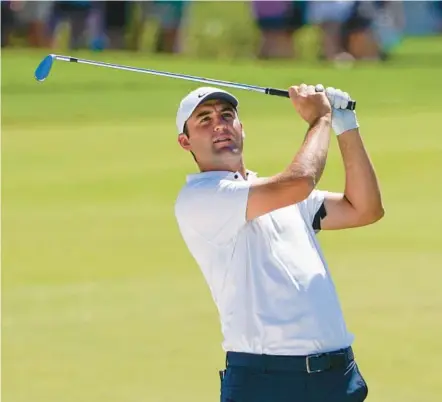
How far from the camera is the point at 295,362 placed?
4465 millimetres

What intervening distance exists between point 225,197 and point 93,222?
7924 mm

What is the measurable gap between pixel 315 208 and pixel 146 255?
234 inches

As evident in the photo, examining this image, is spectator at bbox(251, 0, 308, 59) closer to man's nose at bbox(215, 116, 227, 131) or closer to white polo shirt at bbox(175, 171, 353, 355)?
man's nose at bbox(215, 116, 227, 131)

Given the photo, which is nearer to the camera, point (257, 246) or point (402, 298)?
point (257, 246)

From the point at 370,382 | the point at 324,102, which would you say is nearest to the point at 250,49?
the point at 370,382

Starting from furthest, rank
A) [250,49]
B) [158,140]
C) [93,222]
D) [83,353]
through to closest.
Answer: [250,49] < [158,140] < [93,222] < [83,353]

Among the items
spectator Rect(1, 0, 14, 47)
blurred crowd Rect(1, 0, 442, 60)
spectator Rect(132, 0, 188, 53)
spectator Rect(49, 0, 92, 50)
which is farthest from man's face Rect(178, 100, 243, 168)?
spectator Rect(132, 0, 188, 53)

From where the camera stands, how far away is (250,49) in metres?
28.3

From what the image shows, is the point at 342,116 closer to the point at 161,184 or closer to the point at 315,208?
the point at 315,208

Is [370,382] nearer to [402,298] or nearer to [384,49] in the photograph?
[402,298]

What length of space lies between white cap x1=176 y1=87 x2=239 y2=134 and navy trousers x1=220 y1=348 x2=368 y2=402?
94 centimetres

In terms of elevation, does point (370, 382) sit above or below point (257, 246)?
below

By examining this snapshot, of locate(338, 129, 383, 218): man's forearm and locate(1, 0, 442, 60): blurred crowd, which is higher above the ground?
locate(1, 0, 442, 60): blurred crowd

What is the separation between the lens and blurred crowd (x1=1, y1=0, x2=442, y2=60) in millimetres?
27875
